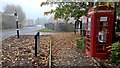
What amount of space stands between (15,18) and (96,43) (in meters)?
11.3

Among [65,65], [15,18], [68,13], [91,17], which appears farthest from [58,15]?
[15,18]

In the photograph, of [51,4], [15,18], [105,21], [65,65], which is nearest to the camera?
[65,65]

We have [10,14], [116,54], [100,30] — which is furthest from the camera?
[10,14]

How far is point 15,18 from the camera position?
18891 millimetres

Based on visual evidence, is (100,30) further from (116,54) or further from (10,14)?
(10,14)

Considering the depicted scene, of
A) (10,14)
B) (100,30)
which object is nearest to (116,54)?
(100,30)

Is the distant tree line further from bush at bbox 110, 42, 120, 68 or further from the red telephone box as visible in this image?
bush at bbox 110, 42, 120, 68

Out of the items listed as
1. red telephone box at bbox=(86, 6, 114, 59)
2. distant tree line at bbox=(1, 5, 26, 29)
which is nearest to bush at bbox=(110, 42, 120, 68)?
red telephone box at bbox=(86, 6, 114, 59)

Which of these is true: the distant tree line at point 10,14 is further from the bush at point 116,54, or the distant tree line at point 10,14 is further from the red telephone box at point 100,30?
the bush at point 116,54

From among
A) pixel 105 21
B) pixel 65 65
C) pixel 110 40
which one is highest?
pixel 105 21

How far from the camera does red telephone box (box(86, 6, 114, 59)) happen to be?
820 centimetres

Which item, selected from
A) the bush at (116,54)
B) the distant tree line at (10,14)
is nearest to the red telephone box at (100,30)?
the bush at (116,54)

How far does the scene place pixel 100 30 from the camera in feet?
27.8

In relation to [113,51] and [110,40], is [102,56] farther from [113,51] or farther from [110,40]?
[113,51]
